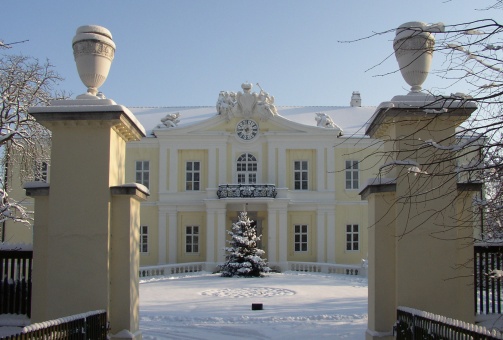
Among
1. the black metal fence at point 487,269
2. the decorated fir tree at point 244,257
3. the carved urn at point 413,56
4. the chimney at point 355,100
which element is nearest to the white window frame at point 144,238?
the decorated fir tree at point 244,257

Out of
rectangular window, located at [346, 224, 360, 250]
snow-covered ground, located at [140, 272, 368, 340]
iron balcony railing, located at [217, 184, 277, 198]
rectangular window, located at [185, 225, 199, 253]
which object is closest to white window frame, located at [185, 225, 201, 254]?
rectangular window, located at [185, 225, 199, 253]

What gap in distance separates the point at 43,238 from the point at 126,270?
119cm

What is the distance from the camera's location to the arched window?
125ft

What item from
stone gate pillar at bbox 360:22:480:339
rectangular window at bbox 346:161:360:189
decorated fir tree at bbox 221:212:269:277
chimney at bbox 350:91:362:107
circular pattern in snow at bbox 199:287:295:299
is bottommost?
circular pattern in snow at bbox 199:287:295:299

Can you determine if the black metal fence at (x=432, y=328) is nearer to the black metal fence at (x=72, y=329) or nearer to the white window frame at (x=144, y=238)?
the black metal fence at (x=72, y=329)

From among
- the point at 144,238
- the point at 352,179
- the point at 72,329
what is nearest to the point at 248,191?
the point at 352,179

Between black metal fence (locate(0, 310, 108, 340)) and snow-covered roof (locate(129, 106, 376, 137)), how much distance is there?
32.6 m

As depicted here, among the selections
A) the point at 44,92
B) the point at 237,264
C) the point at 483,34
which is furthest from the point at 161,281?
the point at 483,34

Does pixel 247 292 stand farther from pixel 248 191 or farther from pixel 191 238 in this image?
pixel 191 238

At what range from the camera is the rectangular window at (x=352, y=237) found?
38.0m

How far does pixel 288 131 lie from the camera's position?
125ft

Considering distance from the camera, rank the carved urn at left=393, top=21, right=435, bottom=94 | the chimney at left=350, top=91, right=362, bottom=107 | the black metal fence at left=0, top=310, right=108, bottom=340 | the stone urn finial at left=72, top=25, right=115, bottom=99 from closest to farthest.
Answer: the black metal fence at left=0, top=310, right=108, bottom=340
the carved urn at left=393, top=21, right=435, bottom=94
the stone urn finial at left=72, top=25, right=115, bottom=99
the chimney at left=350, top=91, right=362, bottom=107

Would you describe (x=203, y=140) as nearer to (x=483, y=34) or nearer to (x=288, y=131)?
(x=288, y=131)

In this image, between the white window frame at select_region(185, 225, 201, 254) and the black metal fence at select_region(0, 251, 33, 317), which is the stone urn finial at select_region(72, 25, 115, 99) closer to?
the black metal fence at select_region(0, 251, 33, 317)
